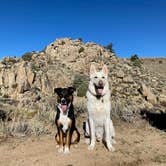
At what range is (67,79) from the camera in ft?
84.1

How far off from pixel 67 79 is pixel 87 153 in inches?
739

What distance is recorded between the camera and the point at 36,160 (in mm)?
→ 6727

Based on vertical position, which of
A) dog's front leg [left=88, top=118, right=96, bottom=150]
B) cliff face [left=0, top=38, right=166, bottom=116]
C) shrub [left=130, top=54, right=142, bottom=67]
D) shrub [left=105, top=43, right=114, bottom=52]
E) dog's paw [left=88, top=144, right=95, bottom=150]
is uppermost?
shrub [left=105, top=43, right=114, bottom=52]

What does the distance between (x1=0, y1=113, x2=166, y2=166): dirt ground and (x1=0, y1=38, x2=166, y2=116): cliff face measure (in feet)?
10.3

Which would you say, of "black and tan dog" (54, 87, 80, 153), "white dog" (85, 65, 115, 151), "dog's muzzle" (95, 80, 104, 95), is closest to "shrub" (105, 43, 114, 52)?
"white dog" (85, 65, 115, 151)

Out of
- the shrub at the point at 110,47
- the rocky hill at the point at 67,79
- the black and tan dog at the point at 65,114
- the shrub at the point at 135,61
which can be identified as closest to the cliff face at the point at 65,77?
the rocky hill at the point at 67,79

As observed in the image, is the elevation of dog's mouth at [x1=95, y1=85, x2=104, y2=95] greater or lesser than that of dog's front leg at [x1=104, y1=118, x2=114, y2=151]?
greater

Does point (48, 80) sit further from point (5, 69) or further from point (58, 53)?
point (58, 53)

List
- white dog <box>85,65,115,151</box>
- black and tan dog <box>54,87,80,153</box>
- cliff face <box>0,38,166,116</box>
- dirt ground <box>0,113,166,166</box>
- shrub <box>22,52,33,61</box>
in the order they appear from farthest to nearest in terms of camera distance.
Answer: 1. shrub <box>22,52,33,61</box>
2. cliff face <box>0,38,166,116</box>
3. white dog <box>85,65,115,151</box>
4. black and tan dog <box>54,87,80,153</box>
5. dirt ground <box>0,113,166,166</box>

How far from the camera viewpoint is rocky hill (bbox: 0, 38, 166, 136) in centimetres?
1803

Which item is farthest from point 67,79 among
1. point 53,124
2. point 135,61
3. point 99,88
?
point 99,88

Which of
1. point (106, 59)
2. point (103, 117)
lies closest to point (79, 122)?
point (103, 117)

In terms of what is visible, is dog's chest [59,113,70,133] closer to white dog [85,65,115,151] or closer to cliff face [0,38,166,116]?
white dog [85,65,115,151]

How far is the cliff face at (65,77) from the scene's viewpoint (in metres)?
19.9
